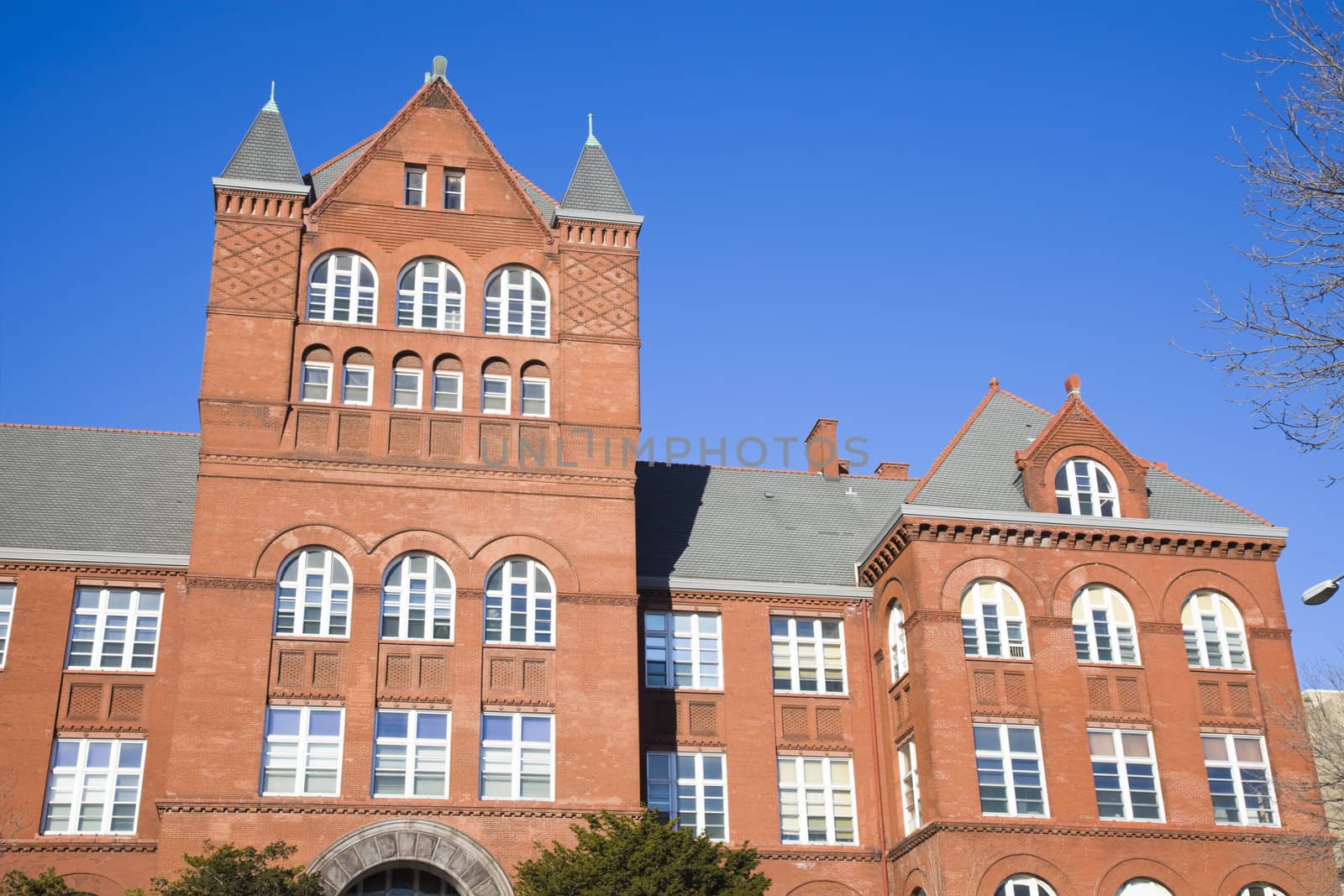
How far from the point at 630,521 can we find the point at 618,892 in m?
10.7

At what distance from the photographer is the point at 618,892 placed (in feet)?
89.5

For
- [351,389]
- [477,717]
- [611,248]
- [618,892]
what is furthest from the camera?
[611,248]

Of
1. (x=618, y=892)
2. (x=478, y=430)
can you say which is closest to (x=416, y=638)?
(x=478, y=430)

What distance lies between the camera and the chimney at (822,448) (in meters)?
47.8

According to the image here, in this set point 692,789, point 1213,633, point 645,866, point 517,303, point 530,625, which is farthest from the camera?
point 517,303

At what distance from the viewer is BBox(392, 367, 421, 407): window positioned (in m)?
36.1

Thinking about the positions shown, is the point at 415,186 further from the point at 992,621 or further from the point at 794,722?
the point at 992,621

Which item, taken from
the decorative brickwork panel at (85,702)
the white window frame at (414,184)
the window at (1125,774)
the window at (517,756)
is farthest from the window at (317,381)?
the window at (1125,774)

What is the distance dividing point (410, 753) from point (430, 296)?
35.8 feet

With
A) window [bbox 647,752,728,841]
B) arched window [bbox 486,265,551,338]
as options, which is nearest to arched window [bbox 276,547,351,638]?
arched window [bbox 486,265,551,338]

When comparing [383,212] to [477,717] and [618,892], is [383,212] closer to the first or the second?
[477,717]

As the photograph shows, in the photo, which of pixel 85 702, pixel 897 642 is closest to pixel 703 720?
pixel 897 642

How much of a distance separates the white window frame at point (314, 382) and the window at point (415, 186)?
15.8 ft

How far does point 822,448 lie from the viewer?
158 ft
